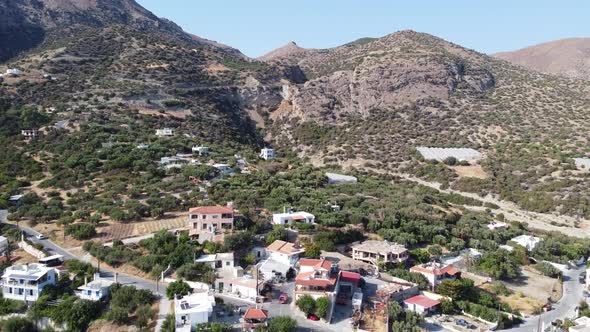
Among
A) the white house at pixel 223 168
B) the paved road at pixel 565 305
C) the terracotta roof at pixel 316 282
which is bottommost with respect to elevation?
the paved road at pixel 565 305

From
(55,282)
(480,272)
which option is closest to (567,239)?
(480,272)

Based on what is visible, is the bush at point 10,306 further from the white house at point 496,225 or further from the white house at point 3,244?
the white house at point 496,225

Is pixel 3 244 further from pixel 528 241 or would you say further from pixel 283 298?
pixel 528 241

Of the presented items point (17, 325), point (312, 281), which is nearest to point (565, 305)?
point (312, 281)

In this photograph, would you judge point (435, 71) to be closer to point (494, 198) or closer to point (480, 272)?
point (494, 198)

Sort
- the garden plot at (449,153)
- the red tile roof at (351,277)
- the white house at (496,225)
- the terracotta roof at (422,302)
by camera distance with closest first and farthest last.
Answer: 1. the terracotta roof at (422,302)
2. the red tile roof at (351,277)
3. the white house at (496,225)
4. the garden plot at (449,153)

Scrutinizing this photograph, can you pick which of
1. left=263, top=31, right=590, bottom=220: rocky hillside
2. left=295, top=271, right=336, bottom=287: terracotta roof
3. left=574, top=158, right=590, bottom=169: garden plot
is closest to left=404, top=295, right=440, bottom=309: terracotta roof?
left=295, top=271, right=336, bottom=287: terracotta roof

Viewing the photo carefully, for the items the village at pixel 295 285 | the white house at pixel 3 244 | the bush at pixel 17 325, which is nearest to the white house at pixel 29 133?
the white house at pixel 3 244
